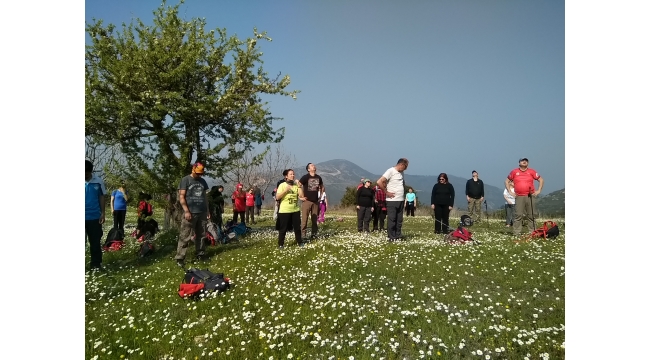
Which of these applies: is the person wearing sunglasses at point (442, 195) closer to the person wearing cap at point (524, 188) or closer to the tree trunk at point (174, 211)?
the person wearing cap at point (524, 188)

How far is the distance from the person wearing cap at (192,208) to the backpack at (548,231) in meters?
8.98

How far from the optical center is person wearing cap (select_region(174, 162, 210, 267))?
9.59 meters

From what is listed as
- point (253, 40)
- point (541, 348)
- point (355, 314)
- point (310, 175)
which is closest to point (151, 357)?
point (355, 314)

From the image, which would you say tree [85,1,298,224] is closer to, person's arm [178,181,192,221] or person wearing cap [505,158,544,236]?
person's arm [178,181,192,221]

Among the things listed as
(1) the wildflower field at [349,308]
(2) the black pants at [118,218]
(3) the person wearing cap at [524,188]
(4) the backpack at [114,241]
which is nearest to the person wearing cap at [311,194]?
(1) the wildflower field at [349,308]

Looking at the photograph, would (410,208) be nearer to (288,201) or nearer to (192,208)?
(288,201)

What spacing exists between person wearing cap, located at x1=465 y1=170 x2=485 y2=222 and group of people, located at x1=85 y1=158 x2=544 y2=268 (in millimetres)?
456

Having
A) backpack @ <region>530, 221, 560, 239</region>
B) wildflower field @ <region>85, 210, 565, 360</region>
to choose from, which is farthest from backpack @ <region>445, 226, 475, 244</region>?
backpack @ <region>530, 221, 560, 239</region>

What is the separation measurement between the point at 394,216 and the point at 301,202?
3018mm

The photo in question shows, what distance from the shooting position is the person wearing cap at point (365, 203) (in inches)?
564

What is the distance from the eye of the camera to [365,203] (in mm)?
14422
